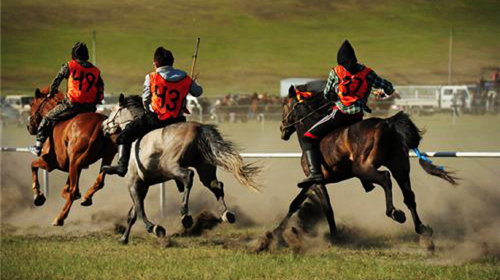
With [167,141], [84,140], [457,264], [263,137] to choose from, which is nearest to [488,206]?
[457,264]

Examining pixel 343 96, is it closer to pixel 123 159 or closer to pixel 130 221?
pixel 123 159

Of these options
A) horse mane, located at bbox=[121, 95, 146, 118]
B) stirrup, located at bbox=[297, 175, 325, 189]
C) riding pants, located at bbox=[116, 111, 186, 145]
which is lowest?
stirrup, located at bbox=[297, 175, 325, 189]

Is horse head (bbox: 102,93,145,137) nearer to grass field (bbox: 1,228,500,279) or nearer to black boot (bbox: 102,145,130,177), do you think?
black boot (bbox: 102,145,130,177)

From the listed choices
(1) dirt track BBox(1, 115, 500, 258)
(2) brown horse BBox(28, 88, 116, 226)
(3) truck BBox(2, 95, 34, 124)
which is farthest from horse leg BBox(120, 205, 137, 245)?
(3) truck BBox(2, 95, 34, 124)

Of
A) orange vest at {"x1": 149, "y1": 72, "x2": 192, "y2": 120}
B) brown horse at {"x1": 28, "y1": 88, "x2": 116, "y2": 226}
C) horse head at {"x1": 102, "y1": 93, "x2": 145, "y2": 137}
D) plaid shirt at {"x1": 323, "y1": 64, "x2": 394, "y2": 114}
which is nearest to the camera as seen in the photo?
plaid shirt at {"x1": 323, "y1": 64, "x2": 394, "y2": 114}

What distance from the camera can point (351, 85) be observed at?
35.4ft

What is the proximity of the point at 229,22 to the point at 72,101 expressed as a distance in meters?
82.3

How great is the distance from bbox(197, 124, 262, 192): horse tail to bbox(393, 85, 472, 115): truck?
2879cm

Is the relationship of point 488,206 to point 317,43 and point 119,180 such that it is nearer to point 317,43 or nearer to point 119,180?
point 119,180

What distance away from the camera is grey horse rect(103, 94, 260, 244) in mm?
10656

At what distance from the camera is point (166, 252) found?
421 inches

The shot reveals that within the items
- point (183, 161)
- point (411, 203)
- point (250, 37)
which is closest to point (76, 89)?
point (183, 161)

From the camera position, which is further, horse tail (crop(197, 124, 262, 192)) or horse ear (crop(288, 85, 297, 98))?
horse ear (crop(288, 85, 297, 98))

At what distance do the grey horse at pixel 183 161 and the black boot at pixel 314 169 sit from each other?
71 cm
